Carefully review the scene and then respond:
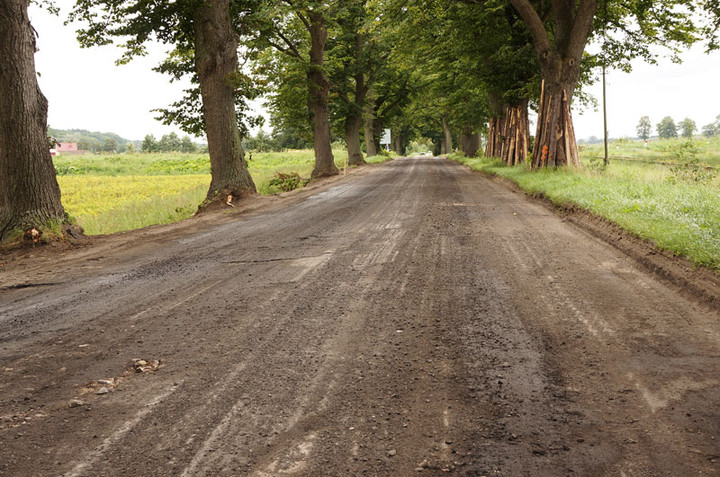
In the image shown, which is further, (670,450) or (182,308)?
(182,308)

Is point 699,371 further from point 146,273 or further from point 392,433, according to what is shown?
point 146,273

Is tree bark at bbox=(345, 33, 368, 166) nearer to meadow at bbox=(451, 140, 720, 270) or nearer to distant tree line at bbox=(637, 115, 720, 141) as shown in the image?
meadow at bbox=(451, 140, 720, 270)

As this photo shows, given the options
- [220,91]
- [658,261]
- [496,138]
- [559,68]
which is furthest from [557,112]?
[496,138]

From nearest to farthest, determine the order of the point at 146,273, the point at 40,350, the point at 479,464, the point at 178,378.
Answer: the point at 479,464, the point at 178,378, the point at 40,350, the point at 146,273

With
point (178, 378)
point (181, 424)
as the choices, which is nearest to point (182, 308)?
point (178, 378)

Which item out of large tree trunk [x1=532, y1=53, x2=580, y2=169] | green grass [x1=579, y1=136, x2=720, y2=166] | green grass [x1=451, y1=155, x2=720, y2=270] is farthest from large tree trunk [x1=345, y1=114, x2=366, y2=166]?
green grass [x1=451, y1=155, x2=720, y2=270]

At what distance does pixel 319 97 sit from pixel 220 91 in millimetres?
12229

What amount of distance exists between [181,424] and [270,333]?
4.02 feet

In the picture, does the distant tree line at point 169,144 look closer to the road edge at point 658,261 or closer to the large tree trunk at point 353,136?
the large tree trunk at point 353,136

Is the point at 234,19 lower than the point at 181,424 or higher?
higher

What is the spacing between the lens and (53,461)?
218 cm

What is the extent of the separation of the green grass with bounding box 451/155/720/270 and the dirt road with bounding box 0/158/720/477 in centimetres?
59

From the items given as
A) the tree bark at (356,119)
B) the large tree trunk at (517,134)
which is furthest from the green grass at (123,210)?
the tree bark at (356,119)

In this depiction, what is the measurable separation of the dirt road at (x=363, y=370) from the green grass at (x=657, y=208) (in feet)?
1.95
